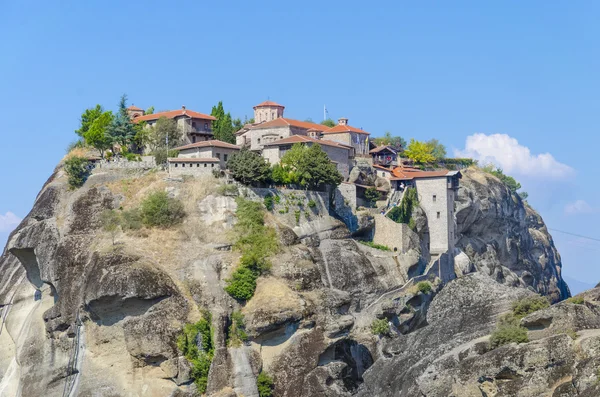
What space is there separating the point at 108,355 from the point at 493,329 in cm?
2790

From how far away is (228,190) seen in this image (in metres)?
84.5

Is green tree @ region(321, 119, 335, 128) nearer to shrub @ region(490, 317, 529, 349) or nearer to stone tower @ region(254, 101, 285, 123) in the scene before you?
stone tower @ region(254, 101, 285, 123)

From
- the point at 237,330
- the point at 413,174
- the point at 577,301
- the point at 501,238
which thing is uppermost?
the point at 413,174

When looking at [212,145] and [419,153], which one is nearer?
[212,145]

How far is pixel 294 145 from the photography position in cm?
9044

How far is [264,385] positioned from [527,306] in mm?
20357

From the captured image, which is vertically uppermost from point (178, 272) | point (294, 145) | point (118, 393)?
point (294, 145)

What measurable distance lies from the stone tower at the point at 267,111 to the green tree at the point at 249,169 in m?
18.5

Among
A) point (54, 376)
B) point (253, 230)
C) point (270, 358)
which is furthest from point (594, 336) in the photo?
point (54, 376)

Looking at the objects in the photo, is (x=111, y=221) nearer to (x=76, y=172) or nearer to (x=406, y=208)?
(x=76, y=172)

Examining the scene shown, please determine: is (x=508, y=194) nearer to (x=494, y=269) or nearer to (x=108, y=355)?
(x=494, y=269)

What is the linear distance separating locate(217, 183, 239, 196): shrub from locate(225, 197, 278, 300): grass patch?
66cm

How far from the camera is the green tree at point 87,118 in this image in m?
95.9

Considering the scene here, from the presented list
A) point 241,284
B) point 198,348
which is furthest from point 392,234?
point 198,348
